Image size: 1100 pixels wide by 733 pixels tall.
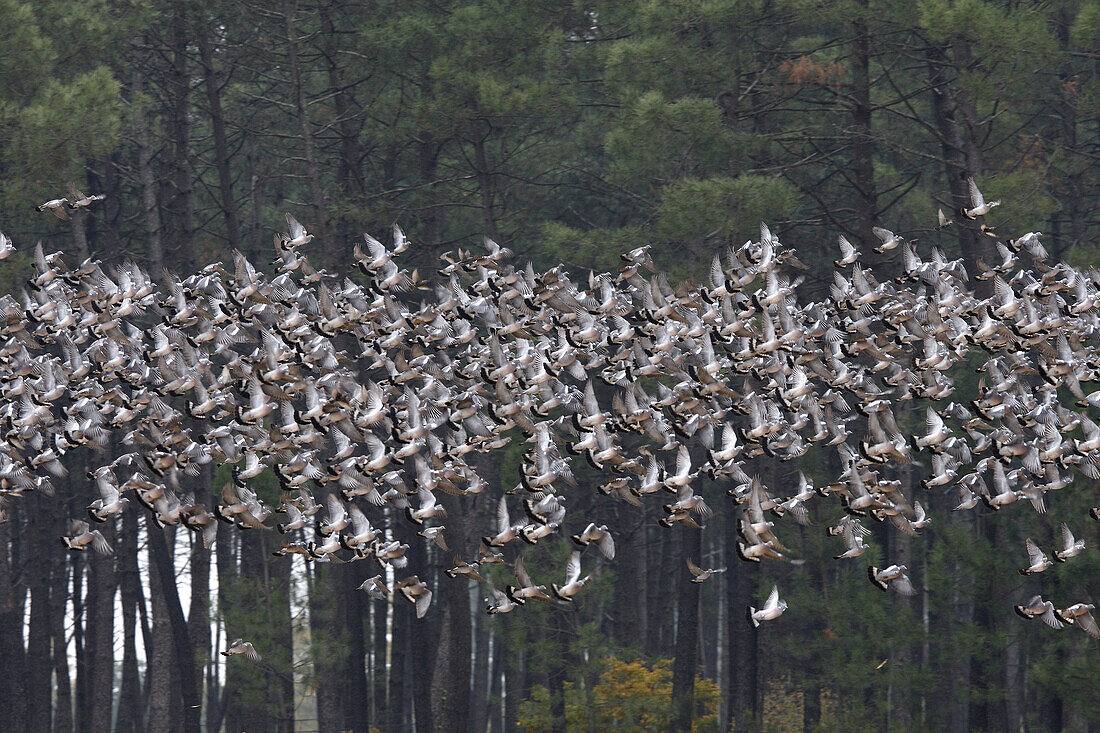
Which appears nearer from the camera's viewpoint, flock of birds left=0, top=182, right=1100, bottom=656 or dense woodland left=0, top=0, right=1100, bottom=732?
flock of birds left=0, top=182, right=1100, bottom=656

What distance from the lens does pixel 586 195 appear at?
29.7 meters

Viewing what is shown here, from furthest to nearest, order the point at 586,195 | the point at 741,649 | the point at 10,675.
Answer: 1. the point at 586,195
2. the point at 741,649
3. the point at 10,675

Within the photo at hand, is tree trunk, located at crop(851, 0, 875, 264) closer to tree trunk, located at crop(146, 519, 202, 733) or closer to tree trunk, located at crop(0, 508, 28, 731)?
tree trunk, located at crop(146, 519, 202, 733)

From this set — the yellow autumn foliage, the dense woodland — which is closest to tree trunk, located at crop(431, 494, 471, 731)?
the dense woodland

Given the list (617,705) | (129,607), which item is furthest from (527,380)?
(129,607)

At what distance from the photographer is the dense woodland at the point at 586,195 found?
22047 millimetres

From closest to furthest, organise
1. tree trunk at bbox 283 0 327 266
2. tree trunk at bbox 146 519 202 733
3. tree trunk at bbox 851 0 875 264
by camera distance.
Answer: tree trunk at bbox 851 0 875 264 → tree trunk at bbox 283 0 327 266 → tree trunk at bbox 146 519 202 733

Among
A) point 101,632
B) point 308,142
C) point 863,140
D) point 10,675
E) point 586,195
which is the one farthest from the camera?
point 586,195

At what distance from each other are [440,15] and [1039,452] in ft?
46.8

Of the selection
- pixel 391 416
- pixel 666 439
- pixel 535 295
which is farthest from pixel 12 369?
pixel 666 439

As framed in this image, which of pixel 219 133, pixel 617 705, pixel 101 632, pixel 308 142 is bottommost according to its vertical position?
pixel 617 705

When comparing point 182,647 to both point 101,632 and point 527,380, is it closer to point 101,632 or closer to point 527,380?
point 101,632

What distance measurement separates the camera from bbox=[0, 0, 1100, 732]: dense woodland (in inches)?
868

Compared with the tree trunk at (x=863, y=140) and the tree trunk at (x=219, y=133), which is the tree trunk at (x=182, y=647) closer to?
the tree trunk at (x=219, y=133)
